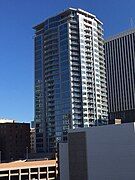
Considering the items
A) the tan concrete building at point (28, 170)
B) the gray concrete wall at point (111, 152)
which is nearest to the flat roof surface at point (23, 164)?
the tan concrete building at point (28, 170)

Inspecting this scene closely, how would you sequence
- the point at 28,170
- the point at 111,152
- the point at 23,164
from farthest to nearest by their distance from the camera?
1. the point at 28,170
2. the point at 23,164
3. the point at 111,152

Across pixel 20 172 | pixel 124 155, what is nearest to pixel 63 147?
pixel 20 172

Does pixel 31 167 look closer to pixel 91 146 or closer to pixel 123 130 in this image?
pixel 91 146

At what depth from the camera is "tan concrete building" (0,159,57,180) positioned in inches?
4540

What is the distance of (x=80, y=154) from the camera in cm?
11038

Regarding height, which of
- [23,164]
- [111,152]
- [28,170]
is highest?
[111,152]

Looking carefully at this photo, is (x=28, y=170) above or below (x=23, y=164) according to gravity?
below

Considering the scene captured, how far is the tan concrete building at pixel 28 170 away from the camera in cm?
11531

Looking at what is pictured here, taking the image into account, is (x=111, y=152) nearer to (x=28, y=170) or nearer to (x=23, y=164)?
(x=28, y=170)

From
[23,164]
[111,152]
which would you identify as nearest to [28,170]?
[23,164]

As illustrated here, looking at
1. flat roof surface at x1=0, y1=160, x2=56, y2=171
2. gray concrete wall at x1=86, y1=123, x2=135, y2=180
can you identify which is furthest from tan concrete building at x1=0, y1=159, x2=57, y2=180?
gray concrete wall at x1=86, y1=123, x2=135, y2=180

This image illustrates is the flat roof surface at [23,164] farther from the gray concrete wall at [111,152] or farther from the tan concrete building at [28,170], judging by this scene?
the gray concrete wall at [111,152]

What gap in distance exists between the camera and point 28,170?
12156 centimetres

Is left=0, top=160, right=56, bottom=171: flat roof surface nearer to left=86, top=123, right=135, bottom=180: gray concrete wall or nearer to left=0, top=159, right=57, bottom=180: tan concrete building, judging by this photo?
left=0, top=159, right=57, bottom=180: tan concrete building
